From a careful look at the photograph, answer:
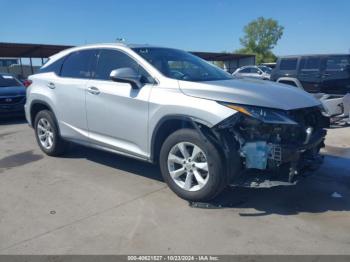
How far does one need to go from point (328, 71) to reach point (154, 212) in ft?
29.4

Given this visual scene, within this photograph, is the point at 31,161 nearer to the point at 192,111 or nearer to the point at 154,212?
the point at 154,212

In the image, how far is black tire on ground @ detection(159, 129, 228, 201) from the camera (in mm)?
3674

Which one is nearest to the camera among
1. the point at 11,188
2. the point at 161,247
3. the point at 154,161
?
the point at 161,247

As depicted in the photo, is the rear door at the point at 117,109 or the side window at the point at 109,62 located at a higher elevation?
the side window at the point at 109,62

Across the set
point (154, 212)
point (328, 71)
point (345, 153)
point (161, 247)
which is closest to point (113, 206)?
point (154, 212)

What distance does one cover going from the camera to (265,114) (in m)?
3.59

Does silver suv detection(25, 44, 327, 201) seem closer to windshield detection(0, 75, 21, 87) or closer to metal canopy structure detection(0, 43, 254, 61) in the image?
windshield detection(0, 75, 21, 87)

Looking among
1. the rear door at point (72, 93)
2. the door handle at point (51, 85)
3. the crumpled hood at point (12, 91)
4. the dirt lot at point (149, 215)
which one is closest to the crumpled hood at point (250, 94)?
the dirt lot at point (149, 215)

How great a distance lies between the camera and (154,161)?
14.2 feet

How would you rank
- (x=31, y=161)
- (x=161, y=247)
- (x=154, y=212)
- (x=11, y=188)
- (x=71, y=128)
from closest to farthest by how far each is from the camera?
(x=161, y=247) < (x=154, y=212) < (x=11, y=188) < (x=71, y=128) < (x=31, y=161)

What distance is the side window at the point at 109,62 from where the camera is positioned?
462 centimetres

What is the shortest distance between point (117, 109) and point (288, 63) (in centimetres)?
861

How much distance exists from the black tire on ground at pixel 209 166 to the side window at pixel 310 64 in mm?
8513

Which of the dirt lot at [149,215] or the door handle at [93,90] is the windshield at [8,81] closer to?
the dirt lot at [149,215]
